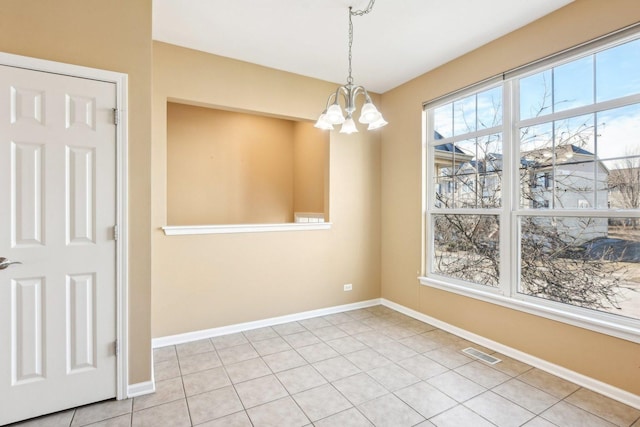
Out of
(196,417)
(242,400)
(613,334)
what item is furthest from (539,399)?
(196,417)

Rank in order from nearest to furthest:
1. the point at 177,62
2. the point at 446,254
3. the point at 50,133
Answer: the point at 50,133 → the point at 177,62 → the point at 446,254

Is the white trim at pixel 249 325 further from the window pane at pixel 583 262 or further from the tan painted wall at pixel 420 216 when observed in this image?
the window pane at pixel 583 262

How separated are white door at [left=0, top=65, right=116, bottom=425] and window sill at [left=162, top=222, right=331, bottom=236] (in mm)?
932

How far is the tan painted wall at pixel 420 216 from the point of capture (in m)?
2.23

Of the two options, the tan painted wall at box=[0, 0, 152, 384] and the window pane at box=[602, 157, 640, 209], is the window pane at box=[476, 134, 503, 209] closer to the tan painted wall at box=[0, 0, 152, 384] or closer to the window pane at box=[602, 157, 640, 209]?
the window pane at box=[602, 157, 640, 209]

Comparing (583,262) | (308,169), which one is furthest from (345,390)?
(308,169)

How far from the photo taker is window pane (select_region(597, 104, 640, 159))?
2.18m

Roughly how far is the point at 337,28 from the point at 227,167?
8.89 feet

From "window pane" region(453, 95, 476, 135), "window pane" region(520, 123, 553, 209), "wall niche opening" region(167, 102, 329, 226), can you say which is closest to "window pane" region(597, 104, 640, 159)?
"window pane" region(520, 123, 553, 209)

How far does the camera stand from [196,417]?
1976 millimetres

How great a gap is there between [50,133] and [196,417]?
200cm

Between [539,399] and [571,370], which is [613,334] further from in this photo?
[539,399]

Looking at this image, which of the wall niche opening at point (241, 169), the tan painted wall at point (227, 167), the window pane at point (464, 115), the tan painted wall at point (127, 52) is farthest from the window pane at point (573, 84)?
the tan painted wall at point (227, 167)

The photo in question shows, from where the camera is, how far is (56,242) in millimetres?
1982
